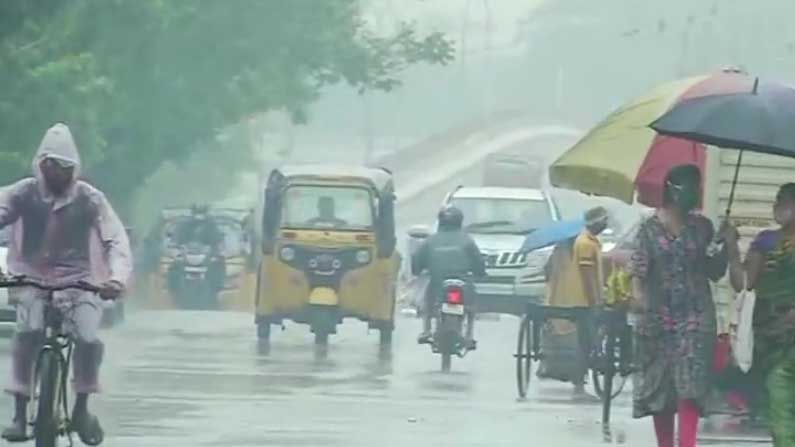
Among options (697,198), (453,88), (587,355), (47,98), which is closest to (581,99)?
(453,88)

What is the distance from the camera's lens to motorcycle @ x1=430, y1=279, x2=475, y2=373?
78.9 feet

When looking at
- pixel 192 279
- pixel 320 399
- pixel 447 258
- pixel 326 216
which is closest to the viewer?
pixel 320 399

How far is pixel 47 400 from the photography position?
1195 centimetres

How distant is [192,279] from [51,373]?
32.1m

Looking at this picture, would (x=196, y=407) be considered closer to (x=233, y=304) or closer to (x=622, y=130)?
(x=622, y=130)

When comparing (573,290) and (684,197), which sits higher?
(684,197)

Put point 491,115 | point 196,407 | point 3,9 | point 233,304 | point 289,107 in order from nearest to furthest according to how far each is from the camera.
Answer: point 196,407 → point 3,9 → point 233,304 → point 289,107 → point 491,115

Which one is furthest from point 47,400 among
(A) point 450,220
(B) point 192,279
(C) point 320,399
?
(B) point 192,279

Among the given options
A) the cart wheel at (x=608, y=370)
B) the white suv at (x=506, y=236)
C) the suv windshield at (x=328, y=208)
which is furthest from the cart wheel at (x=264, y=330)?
the cart wheel at (x=608, y=370)

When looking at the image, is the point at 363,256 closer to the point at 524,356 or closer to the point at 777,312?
the point at 524,356

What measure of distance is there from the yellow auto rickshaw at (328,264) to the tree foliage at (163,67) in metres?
6.04

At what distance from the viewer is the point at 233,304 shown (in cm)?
4522

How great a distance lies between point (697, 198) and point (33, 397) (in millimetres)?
3636

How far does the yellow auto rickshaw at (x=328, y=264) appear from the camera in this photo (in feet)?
91.6
